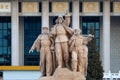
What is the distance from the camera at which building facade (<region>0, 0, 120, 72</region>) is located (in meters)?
60.2

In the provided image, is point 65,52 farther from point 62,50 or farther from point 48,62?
point 48,62

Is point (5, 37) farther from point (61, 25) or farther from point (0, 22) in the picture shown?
point (61, 25)

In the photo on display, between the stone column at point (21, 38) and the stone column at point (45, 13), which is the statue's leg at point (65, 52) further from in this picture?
the stone column at point (21, 38)

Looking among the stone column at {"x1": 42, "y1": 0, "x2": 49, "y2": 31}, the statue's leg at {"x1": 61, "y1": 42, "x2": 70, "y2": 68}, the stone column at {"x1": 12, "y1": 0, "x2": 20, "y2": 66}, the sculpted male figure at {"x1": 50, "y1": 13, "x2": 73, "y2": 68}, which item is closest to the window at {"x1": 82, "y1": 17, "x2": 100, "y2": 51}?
the stone column at {"x1": 42, "y1": 0, "x2": 49, "y2": 31}

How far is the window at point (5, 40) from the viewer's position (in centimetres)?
6400

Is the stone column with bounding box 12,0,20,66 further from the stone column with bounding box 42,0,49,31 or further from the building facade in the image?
the stone column with bounding box 42,0,49,31

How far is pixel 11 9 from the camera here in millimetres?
60188

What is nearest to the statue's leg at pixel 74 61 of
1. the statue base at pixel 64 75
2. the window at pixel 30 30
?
the statue base at pixel 64 75

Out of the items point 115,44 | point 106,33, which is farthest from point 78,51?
point 115,44

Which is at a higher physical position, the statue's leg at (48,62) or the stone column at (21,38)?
the stone column at (21,38)

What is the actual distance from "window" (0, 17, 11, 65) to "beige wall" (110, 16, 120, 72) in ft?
38.3

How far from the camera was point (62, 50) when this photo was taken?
55.9 feet

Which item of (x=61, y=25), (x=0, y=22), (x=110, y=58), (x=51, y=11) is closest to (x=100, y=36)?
(x=110, y=58)

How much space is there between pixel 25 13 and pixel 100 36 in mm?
9634
